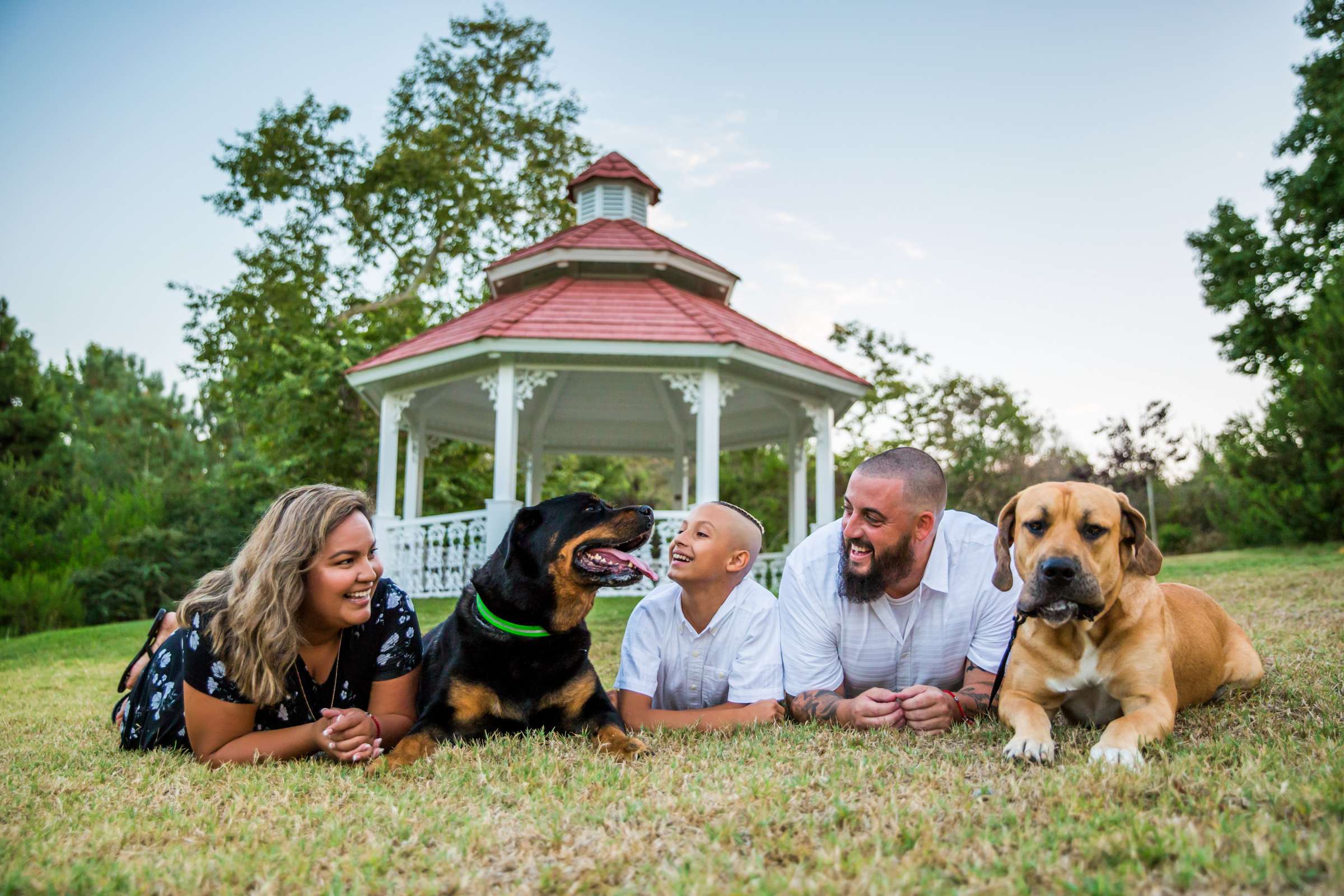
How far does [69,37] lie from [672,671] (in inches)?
533

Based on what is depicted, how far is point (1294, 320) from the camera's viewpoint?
22.4 meters

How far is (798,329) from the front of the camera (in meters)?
26.1

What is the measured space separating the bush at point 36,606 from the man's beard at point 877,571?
15.1 m

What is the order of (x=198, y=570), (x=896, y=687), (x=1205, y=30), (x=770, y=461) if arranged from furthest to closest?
1. (x=770, y=461)
2. (x=198, y=570)
3. (x=1205, y=30)
4. (x=896, y=687)

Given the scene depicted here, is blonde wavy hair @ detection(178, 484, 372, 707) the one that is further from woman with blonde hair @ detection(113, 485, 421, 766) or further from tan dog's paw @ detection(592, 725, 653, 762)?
tan dog's paw @ detection(592, 725, 653, 762)

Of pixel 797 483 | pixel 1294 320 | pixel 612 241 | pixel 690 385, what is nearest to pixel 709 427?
pixel 690 385

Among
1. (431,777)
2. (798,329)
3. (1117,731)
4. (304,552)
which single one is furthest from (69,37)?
(798,329)

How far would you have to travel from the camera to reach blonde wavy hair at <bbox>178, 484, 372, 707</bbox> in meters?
3.48

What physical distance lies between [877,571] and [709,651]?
0.93 m

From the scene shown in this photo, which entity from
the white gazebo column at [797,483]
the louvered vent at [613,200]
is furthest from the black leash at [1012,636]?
the louvered vent at [613,200]

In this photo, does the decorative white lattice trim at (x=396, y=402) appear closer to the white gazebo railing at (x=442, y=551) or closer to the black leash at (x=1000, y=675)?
the white gazebo railing at (x=442, y=551)

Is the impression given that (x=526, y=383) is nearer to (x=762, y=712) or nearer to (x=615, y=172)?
(x=615, y=172)

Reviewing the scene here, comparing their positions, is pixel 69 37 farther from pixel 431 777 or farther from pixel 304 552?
pixel 431 777

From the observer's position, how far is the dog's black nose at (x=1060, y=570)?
3133 mm
